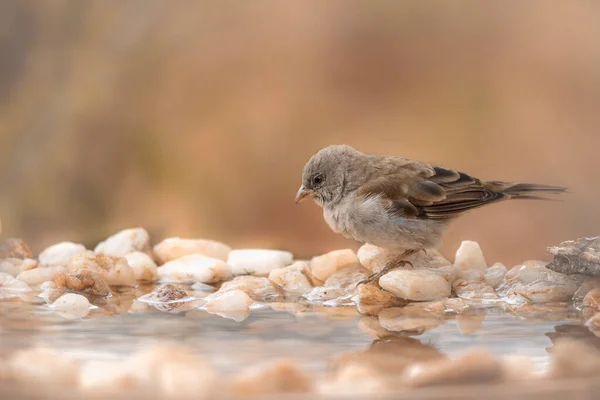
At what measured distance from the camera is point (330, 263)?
319 cm

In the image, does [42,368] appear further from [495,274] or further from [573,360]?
[495,274]

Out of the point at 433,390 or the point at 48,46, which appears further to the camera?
the point at 48,46

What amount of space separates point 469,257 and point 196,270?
1.07 metres

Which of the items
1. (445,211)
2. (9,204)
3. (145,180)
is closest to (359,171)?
(445,211)

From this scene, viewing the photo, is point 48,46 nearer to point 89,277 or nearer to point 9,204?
point 9,204

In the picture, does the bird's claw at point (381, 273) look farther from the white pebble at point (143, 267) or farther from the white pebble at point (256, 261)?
the white pebble at point (143, 267)

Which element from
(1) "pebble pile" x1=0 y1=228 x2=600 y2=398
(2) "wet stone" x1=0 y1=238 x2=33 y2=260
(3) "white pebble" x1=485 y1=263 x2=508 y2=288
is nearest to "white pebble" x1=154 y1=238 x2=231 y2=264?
(1) "pebble pile" x1=0 y1=228 x2=600 y2=398

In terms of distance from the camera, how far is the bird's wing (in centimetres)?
312

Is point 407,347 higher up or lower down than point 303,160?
lower down

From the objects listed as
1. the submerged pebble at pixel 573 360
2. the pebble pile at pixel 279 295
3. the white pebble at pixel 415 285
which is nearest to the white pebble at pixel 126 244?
the pebble pile at pixel 279 295

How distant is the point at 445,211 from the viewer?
3129 millimetres

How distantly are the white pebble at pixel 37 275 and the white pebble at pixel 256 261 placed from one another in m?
0.68

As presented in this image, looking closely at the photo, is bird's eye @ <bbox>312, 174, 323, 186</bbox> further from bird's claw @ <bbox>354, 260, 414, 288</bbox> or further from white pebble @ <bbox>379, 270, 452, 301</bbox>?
white pebble @ <bbox>379, 270, 452, 301</bbox>

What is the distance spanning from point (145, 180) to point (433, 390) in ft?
11.3
